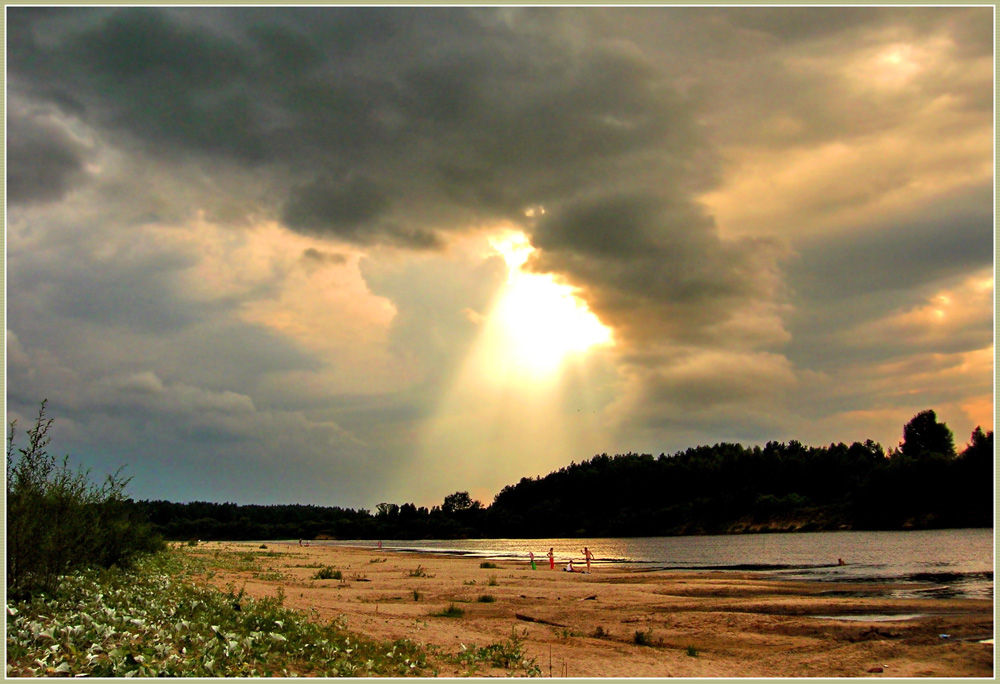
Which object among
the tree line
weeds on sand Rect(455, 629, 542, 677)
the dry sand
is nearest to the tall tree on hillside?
the tree line

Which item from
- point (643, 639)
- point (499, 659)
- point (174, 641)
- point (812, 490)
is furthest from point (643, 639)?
point (812, 490)

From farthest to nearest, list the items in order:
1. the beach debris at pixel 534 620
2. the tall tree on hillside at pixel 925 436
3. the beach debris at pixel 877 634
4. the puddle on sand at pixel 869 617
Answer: the tall tree on hillside at pixel 925 436 < the puddle on sand at pixel 869 617 < the beach debris at pixel 534 620 < the beach debris at pixel 877 634

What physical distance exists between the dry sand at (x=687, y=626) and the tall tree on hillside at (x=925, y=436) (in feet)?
539

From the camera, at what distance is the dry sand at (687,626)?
45.5 feet

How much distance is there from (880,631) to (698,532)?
164947 millimetres

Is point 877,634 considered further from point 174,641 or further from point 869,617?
point 174,641

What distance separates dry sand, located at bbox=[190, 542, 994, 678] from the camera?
1386 centimetres

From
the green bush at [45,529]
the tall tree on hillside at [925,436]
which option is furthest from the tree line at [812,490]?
the green bush at [45,529]

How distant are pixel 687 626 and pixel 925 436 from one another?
599ft

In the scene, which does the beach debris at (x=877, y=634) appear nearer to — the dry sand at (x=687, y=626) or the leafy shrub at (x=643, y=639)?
the dry sand at (x=687, y=626)

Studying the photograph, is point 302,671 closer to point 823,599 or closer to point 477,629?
point 477,629

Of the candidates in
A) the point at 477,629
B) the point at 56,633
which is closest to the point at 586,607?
the point at 477,629

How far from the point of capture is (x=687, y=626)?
18.6 m

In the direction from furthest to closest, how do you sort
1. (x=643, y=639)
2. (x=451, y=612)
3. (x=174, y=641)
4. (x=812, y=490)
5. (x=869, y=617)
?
(x=812, y=490)
(x=869, y=617)
(x=451, y=612)
(x=643, y=639)
(x=174, y=641)
